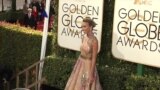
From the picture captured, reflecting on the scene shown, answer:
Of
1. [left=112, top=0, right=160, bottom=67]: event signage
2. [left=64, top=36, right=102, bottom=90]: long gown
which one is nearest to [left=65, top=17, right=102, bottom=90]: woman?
[left=64, top=36, right=102, bottom=90]: long gown

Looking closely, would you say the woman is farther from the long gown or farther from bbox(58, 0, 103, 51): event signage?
bbox(58, 0, 103, 51): event signage

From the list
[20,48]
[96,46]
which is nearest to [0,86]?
[20,48]

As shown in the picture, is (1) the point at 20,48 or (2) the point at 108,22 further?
(1) the point at 20,48

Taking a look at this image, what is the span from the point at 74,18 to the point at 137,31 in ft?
5.54

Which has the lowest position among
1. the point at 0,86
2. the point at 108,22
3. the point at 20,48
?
the point at 0,86

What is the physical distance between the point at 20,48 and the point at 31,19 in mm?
2890

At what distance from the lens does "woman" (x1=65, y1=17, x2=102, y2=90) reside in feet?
28.1

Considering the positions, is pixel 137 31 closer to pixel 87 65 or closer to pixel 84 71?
pixel 87 65

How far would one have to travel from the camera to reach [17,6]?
21578 mm

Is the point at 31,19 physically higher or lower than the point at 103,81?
higher

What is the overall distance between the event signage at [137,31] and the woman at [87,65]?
68 centimetres

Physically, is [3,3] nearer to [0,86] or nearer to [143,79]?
[0,86]

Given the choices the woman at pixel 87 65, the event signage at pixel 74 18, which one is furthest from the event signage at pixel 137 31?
the woman at pixel 87 65

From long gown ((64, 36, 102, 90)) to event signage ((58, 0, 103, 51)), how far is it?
746 mm
